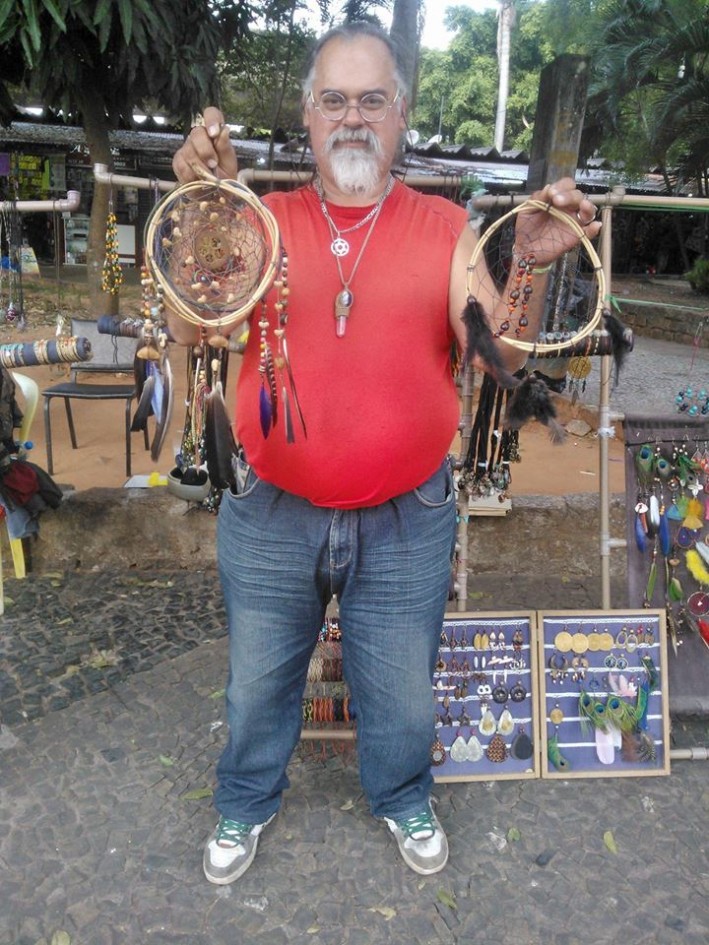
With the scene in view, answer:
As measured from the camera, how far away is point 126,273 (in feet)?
46.7

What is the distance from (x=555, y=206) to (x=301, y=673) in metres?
1.33

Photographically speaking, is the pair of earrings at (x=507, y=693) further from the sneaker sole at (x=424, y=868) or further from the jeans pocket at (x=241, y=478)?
the jeans pocket at (x=241, y=478)

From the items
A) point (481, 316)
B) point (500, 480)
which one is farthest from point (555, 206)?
point (500, 480)

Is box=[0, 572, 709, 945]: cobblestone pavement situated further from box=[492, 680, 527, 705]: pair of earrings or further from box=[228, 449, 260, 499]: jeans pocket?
box=[228, 449, 260, 499]: jeans pocket

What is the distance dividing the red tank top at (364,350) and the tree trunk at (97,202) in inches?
237

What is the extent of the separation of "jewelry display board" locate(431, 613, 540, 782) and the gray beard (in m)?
1.41

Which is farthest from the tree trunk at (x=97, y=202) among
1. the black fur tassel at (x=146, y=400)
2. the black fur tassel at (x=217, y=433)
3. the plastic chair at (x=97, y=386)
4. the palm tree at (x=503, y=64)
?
the palm tree at (x=503, y=64)

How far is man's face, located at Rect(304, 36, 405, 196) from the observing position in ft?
5.49

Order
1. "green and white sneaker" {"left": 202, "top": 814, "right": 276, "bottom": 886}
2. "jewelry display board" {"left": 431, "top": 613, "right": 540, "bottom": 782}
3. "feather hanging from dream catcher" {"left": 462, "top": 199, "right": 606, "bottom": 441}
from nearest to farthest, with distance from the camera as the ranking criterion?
"feather hanging from dream catcher" {"left": 462, "top": 199, "right": 606, "bottom": 441} < "green and white sneaker" {"left": 202, "top": 814, "right": 276, "bottom": 886} < "jewelry display board" {"left": 431, "top": 613, "right": 540, "bottom": 782}

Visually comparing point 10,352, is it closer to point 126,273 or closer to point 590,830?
point 590,830

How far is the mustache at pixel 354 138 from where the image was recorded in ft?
5.51

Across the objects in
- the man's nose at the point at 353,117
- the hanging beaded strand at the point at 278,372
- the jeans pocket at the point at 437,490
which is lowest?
the jeans pocket at the point at 437,490

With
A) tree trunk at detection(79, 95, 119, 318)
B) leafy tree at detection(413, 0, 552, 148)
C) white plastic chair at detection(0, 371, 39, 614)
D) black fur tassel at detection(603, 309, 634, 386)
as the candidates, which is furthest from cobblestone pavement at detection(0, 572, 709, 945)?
leafy tree at detection(413, 0, 552, 148)

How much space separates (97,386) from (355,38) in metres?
3.99
